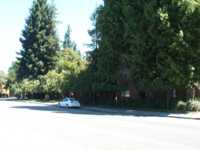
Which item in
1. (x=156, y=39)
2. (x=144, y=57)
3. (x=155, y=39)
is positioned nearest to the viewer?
(x=156, y=39)

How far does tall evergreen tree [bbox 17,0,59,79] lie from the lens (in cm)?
9588

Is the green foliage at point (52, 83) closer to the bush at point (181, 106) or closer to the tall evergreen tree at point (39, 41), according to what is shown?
the tall evergreen tree at point (39, 41)

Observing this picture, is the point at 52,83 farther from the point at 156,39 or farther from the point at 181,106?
the point at 156,39

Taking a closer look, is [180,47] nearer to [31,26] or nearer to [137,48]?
[137,48]

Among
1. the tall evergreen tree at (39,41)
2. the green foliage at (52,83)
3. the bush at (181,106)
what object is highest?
the tall evergreen tree at (39,41)

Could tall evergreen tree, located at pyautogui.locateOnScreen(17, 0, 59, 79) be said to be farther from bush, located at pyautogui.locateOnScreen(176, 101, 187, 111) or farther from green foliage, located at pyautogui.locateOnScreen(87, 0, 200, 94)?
bush, located at pyautogui.locateOnScreen(176, 101, 187, 111)

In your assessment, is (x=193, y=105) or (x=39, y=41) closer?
(x=193, y=105)

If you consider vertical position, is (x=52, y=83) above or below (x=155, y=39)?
below

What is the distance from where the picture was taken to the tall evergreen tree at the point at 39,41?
9588cm

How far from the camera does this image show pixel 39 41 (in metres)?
95.9

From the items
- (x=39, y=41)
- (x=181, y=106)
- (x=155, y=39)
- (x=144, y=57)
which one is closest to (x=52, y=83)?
(x=39, y=41)

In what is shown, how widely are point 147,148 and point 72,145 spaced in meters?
2.52

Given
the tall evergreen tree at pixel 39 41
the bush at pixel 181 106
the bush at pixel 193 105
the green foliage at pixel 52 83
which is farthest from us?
the tall evergreen tree at pixel 39 41

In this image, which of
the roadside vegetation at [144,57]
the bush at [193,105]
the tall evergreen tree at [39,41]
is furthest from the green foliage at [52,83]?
the bush at [193,105]
